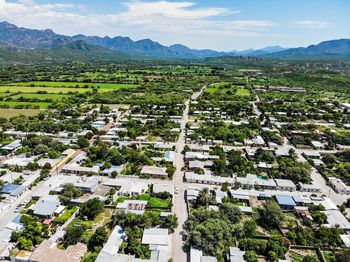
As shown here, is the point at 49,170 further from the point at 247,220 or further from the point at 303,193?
the point at 303,193

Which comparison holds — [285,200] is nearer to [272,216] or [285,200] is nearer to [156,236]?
[272,216]

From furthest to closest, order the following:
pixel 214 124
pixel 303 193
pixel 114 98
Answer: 1. pixel 114 98
2. pixel 214 124
3. pixel 303 193

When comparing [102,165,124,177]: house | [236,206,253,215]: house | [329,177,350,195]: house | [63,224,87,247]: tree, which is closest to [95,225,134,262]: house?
[63,224,87,247]: tree

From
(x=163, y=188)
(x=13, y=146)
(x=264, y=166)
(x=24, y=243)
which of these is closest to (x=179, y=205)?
(x=163, y=188)

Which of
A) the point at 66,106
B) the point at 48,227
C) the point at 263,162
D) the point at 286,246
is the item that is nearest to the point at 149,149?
the point at 263,162

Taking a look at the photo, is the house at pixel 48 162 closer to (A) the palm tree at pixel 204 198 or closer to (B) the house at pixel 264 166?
(A) the palm tree at pixel 204 198

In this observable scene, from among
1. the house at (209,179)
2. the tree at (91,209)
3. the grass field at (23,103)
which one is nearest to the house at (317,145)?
the house at (209,179)

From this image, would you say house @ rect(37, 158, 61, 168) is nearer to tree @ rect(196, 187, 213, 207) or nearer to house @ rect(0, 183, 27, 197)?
house @ rect(0, 183, 27, 197)
